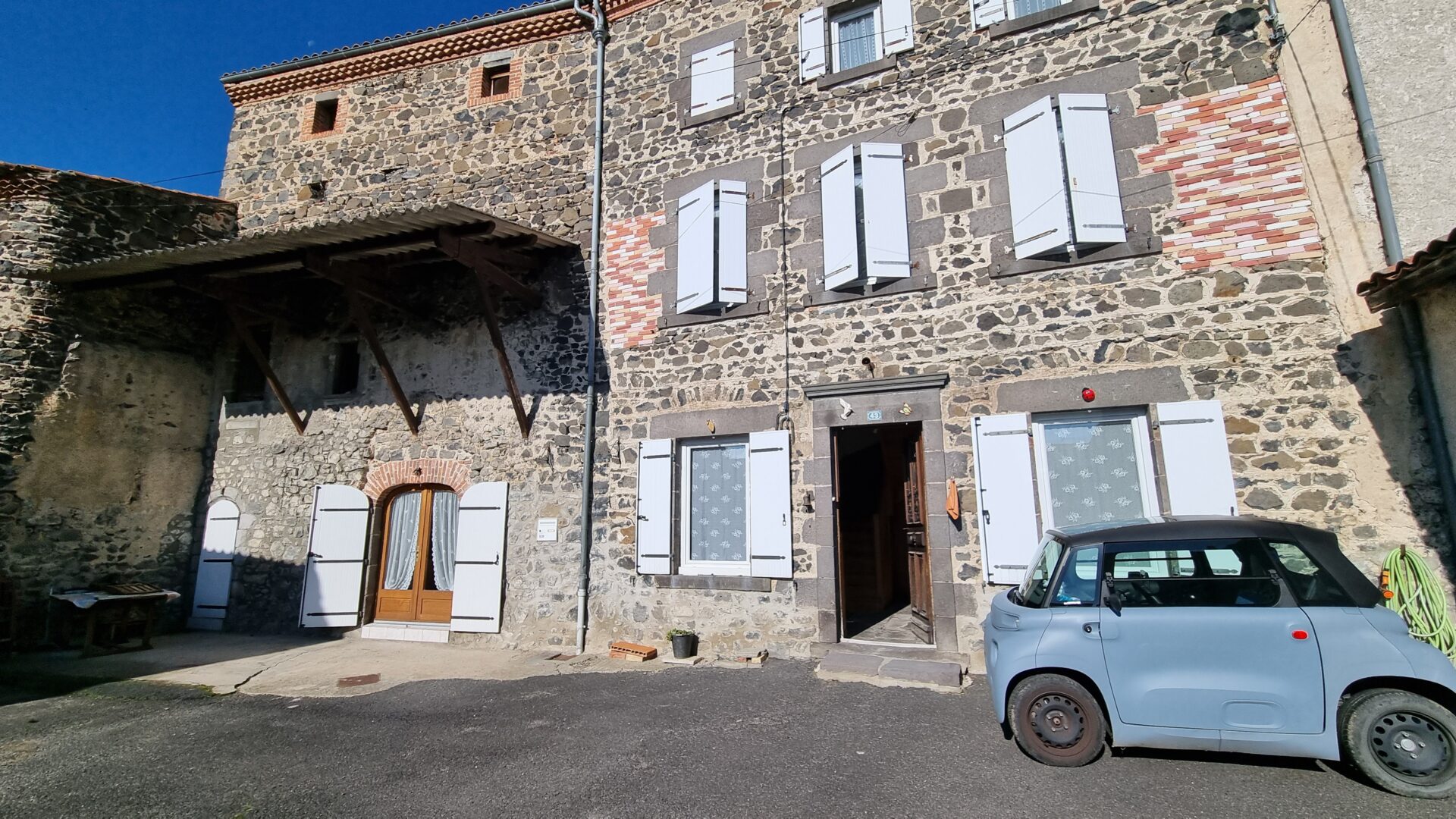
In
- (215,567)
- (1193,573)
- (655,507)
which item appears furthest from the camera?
(215,567)

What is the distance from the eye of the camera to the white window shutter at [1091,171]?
560cm

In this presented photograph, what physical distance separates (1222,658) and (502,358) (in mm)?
6807

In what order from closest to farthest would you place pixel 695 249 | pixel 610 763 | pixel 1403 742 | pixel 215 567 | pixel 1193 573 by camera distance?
pixel 1403 742 → pixel 1193 573 → pixel 610 763 → pixel 695 249 → pixel 215 567

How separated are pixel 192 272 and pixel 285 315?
3.80 feet

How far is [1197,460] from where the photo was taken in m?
5.11

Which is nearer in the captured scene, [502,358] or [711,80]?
[502,358]

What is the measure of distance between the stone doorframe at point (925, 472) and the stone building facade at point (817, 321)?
3 centimetres

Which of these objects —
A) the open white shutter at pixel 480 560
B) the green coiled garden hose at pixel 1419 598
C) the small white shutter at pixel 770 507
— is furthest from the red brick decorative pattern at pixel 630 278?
the green coiled garden hose at pixel 1419 598

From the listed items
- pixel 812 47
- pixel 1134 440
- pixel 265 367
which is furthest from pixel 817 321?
pixel 265 367

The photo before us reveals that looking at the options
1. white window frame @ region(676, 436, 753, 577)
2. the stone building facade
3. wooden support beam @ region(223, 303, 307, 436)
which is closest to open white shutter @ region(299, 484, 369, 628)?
the stone building facade

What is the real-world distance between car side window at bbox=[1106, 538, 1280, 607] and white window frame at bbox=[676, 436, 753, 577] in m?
3.52

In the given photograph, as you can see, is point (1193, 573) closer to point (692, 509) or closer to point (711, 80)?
point (692, 509)

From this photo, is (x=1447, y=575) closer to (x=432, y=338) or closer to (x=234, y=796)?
(x=234, y=796)

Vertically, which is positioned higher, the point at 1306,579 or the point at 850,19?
the point at 850,19
